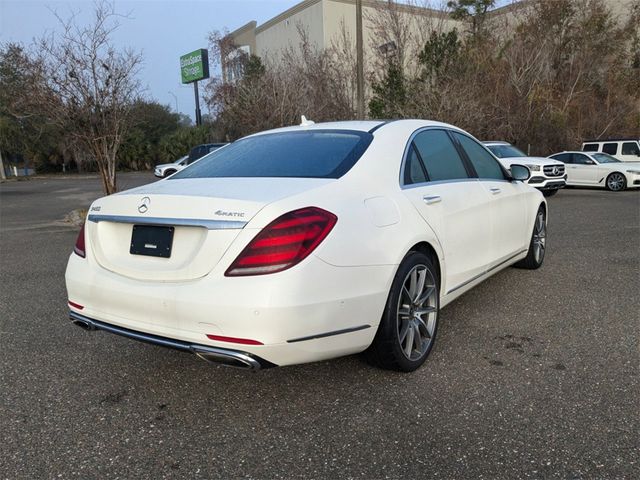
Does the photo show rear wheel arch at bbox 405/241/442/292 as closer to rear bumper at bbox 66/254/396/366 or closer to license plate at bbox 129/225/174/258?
rear bumper at bbox 66/254/396/366

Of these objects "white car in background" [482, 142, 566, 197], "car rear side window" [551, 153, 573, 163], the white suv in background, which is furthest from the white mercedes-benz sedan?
the white suv in background

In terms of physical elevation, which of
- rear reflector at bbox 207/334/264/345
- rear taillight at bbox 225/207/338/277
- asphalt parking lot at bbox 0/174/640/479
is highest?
rear taillight at bbox 225/207/338/277

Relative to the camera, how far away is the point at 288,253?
7.91 feet

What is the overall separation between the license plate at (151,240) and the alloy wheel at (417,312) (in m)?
1.32

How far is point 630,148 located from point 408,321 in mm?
19417

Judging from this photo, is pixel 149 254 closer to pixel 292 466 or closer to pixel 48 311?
pixel 292 466

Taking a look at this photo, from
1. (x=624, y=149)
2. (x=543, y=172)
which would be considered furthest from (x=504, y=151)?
(x=624, y=149)

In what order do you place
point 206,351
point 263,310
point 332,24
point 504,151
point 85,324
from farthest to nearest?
point 332,24
point 504,151
point 85,324
point 206,351
point 263,310

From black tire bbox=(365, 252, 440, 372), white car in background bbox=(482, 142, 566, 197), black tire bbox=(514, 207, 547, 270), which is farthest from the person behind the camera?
white car in background bbox=(482, 142, 566, 197)

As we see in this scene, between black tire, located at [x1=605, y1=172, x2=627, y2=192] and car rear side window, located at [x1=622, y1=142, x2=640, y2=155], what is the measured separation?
3295mm

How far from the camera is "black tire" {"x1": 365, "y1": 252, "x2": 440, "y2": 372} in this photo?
288 cm

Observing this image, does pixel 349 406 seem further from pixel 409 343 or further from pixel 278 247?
pixel 278 247

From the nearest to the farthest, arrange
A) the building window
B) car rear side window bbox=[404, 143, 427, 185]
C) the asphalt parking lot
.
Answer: the asphalt parking lot, car rear side window bbox=[404, 143, 427, 185], the building window

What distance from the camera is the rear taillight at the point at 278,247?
2.40 meters
